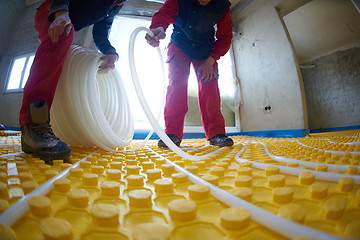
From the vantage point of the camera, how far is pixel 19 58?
400 cm

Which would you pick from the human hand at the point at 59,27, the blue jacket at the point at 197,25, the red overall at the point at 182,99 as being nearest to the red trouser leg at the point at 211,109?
the red overall at the point at 182,99

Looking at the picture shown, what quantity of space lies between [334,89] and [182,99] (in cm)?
527

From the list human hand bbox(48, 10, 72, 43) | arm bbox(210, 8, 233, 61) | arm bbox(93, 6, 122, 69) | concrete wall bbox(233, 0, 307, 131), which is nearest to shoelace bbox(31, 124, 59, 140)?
human hand bbox(48, 10, 72, 43)

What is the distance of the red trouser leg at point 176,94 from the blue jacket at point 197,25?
0.36 ft

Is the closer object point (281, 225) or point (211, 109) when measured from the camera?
point (281, 225)

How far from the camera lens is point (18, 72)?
404 centimetres

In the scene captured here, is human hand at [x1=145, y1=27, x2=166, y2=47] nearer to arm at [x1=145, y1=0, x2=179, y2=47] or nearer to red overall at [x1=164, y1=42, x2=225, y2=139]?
arm at [x1=145, y1=0, x2=179, y2=47]

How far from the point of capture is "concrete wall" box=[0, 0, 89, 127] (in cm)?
373

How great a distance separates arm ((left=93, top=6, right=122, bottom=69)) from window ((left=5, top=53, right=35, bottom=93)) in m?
3.68

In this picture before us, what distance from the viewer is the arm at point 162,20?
1295mm

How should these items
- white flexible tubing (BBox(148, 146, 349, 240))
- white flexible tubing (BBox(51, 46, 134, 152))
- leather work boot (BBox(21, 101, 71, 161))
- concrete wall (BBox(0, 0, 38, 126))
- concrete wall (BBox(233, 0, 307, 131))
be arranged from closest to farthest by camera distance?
white flexible tubing (BBox(148, 146, 349, 240)), leather work boot (BBox(21, 101, 71, 161)), white flexible tubing (BBox(51, 46, 134, 152)), concrete wall (BBox(233, 0, 307, 131)), concrete wall (BBox(0, 0, 38, 126))

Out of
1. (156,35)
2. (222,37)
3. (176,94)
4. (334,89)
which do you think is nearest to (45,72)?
(156,35)

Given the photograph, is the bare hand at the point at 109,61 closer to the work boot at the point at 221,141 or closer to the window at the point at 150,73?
the work boot at the point at 221,141

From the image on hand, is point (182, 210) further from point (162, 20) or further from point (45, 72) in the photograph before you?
point (162, 20)
